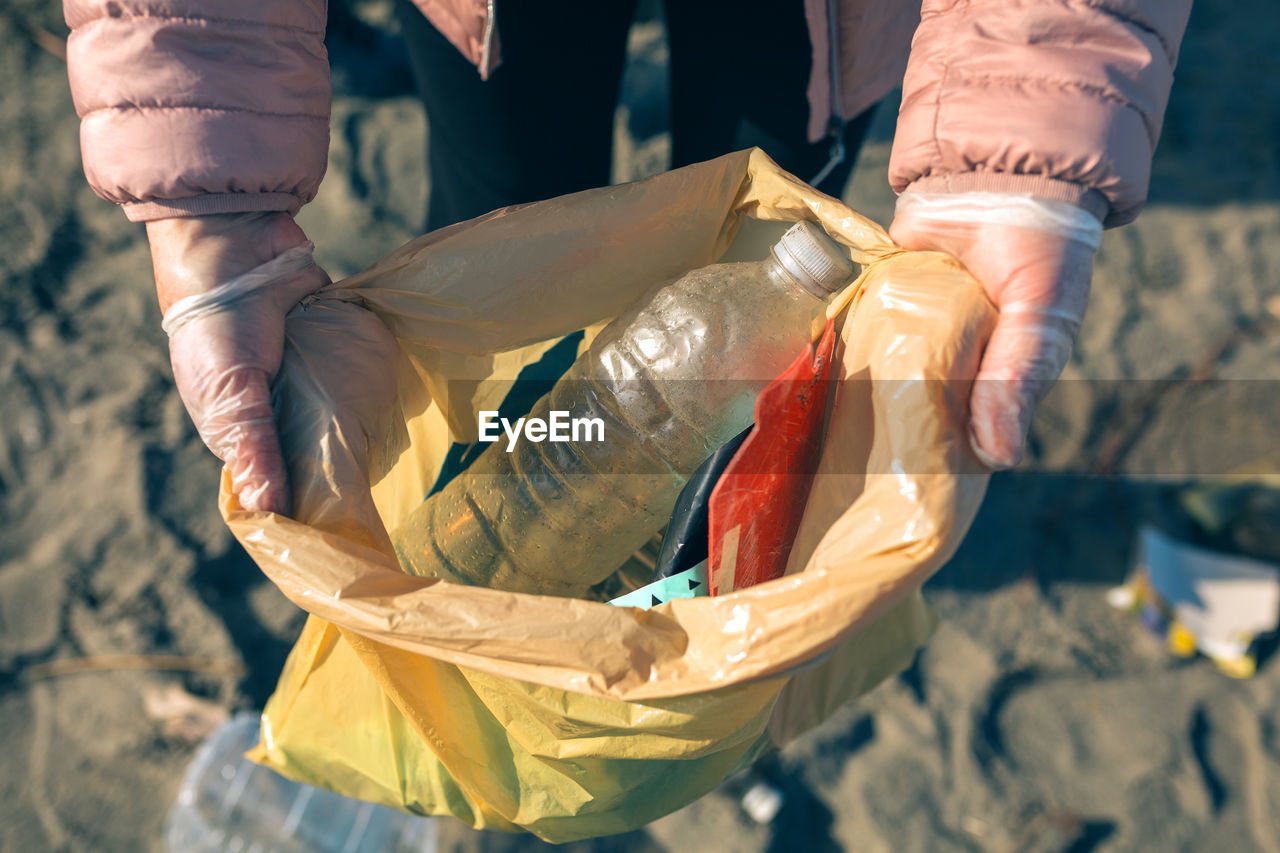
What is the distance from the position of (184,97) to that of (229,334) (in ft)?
0.72

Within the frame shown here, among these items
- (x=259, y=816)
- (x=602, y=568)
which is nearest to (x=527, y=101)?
(x=602, y=568)

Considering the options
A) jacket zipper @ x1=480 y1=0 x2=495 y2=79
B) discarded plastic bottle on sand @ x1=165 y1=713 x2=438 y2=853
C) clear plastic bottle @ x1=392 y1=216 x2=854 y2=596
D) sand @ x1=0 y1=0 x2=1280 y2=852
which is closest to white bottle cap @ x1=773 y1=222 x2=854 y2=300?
clear plastic bottle @ x1=392 y1=216 x2=854 y2=596

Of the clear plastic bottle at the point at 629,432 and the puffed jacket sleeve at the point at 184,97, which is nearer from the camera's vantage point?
the puffed jacket sleeve at the point at 184,97

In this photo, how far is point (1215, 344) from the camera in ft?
6.22

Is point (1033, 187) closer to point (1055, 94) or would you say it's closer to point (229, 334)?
point (1055, 94)

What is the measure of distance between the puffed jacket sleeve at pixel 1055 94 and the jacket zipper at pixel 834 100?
16 cm

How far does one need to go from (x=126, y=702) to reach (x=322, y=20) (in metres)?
1.38

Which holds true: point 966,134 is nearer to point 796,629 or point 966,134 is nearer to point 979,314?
point 979,314

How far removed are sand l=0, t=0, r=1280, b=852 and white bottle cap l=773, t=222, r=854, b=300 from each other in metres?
1.05

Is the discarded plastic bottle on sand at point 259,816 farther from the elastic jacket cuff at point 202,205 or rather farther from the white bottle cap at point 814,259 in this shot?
the white bottle cap at point 814,259

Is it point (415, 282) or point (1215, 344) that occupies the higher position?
point (415, 282)

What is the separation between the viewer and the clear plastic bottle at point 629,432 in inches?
35.3

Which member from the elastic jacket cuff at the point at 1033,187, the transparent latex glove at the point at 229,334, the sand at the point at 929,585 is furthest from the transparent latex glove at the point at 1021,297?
the sand at the point at 929,585

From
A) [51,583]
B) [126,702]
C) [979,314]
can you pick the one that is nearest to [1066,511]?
[979,314]
